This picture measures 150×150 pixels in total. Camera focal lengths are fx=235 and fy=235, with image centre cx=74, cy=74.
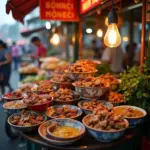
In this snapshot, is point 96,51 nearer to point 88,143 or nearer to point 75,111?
point 75,111

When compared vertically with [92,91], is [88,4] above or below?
above

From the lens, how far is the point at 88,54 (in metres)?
12.3

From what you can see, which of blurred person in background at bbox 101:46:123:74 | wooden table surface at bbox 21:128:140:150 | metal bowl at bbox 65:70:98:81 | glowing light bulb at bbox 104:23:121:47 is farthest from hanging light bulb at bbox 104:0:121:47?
blurred person in background at bbox 101:46:123:74

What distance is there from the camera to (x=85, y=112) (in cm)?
288

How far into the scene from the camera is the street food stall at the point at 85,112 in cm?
229

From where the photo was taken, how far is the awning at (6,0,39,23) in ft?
16.8

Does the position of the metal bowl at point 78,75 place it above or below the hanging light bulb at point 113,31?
below

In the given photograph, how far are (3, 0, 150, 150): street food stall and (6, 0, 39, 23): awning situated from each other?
2.09 m

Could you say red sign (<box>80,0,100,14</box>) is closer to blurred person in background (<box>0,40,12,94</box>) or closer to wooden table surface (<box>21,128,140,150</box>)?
wooden table surface (<box>21,128,140,150</box>)

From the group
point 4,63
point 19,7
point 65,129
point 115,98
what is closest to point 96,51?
point 4,63

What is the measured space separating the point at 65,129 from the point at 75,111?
1.36 ft

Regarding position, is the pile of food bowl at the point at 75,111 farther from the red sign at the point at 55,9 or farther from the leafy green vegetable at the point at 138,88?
the red sign at the point at 55,9

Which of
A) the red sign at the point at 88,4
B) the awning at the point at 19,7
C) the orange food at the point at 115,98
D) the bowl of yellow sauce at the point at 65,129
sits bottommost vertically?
the bowl of yellow sauce at the point at 65,129

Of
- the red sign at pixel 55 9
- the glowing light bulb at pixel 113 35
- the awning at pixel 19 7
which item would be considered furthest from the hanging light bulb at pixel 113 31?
the awning at pixel 19 7
